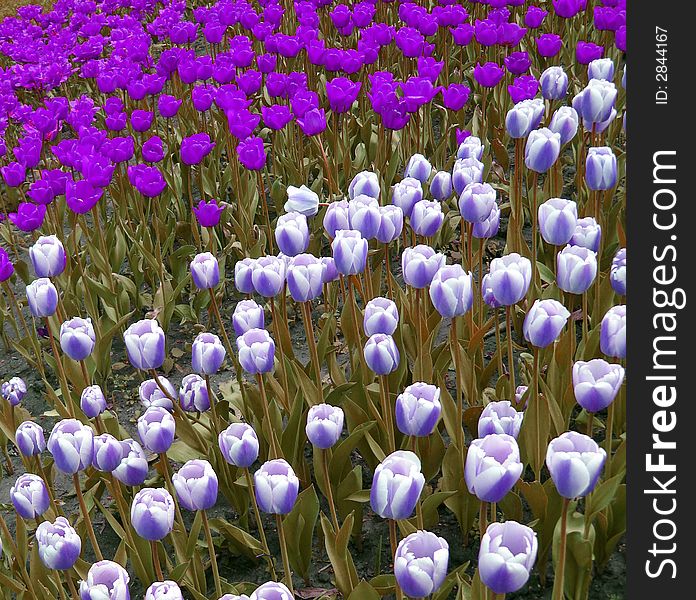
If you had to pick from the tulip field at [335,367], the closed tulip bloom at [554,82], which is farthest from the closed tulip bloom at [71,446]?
the closed tulip bloom at [554,82]

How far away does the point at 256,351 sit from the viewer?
6.88ft

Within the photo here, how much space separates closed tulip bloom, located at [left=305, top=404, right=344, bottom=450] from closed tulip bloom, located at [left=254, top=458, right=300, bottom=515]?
14cm

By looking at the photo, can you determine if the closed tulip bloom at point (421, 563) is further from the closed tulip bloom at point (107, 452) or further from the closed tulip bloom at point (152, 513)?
the closed tulip bloom at point (107, 452)

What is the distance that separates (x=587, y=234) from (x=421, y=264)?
0.47 meters

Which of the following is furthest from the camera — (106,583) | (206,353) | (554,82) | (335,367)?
(554,82)

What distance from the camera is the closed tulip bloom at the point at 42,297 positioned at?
8.20 feet

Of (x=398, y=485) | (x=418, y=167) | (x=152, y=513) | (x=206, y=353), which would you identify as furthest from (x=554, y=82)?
(x=152, y=513)

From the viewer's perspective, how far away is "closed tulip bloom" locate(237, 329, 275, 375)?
2096 millimetres

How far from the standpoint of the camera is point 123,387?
351 centimetres

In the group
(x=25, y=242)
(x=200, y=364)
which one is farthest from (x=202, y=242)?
(x=200, y=364)

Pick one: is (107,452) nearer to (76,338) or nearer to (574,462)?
(76,338)

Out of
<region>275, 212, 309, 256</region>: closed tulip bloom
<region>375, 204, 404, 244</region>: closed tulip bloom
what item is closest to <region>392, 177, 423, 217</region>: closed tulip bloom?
<region>375, 204, 404, 244</region>: closed tulip bloom

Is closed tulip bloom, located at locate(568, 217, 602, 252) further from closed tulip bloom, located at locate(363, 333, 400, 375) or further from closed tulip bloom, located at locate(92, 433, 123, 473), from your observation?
closed tulip bloom, located at locate(92, 433, 123, 473)

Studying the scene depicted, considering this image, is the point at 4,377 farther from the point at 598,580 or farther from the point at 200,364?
the point at 598,580
